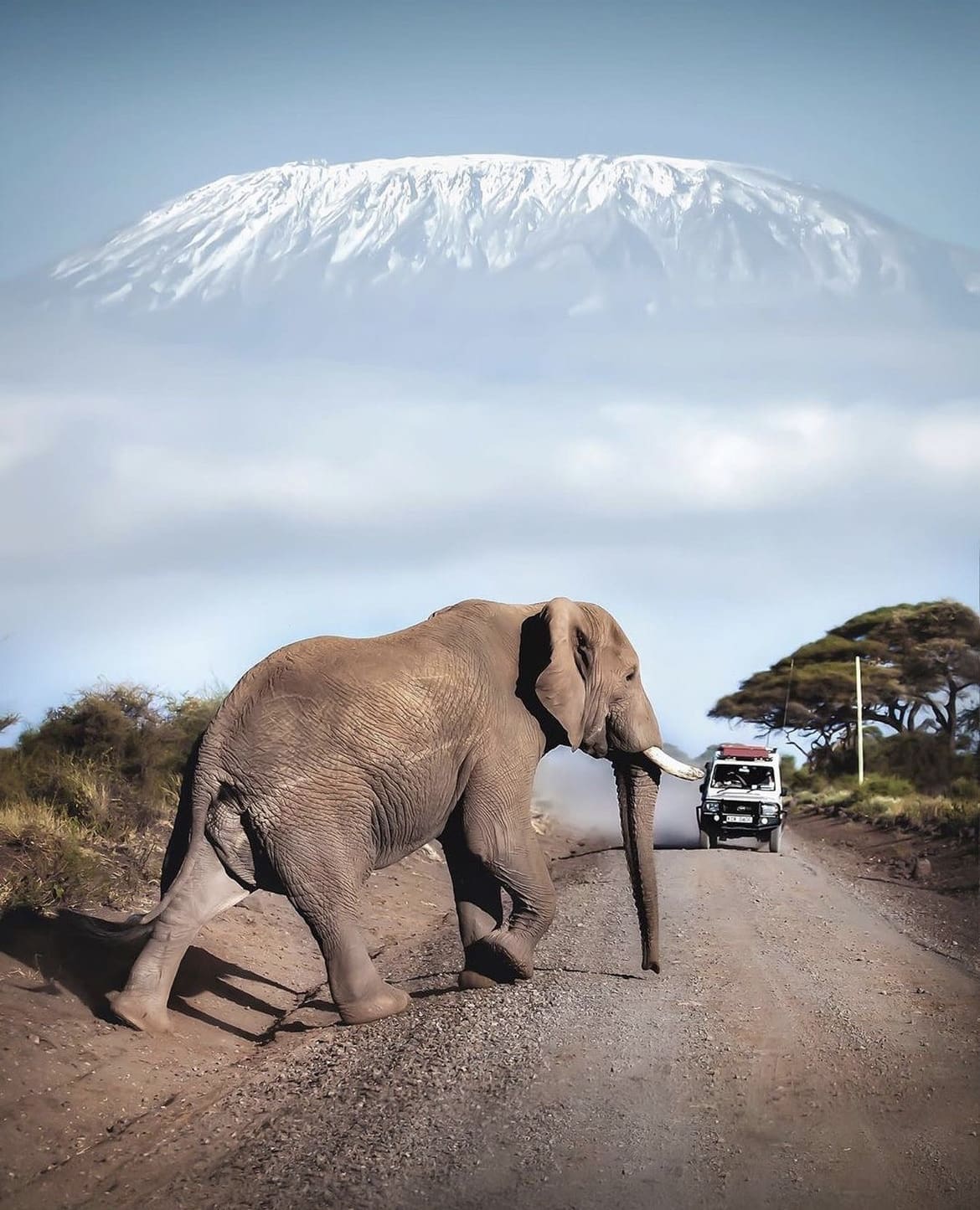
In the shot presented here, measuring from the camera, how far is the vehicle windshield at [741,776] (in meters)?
29.7

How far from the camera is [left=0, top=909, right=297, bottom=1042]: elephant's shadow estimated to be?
1148cm

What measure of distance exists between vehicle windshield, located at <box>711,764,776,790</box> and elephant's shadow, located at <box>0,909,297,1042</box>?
17624 mm

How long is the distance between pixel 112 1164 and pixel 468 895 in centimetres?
445

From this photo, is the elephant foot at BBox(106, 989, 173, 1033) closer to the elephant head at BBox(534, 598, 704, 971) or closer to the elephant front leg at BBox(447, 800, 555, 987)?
the elephant front leg at BBox(447, 800, 555, 987)

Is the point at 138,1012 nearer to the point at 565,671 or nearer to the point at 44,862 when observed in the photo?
the point at 44,862

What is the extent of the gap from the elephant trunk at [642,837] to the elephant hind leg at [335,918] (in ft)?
8.40

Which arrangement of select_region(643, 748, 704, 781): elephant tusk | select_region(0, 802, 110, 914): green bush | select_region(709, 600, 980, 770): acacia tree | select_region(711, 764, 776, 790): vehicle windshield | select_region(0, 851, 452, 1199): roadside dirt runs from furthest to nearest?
select_region(709, 600, 980, 770): acacia tree
select_region(711, 764, 776, 790): vehicle windshield
select_region(0, 802, 110, 914): green bush
select_region(643, 748, 704, 781): elephant tusk
select_region(0, 851, 452, 1199): roadside dirt

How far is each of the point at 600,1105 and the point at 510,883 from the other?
3250mm

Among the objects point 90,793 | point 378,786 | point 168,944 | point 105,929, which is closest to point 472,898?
point 378,786

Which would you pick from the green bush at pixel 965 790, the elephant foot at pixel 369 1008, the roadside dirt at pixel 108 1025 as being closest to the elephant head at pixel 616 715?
the elephant foot at pixel 369 1008

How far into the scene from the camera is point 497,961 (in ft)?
38.3

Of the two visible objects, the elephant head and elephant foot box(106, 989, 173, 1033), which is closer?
elephant foot box(106, 989, 173, 1033)

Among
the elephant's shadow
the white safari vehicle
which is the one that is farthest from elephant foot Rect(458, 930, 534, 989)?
the white safari vehicle

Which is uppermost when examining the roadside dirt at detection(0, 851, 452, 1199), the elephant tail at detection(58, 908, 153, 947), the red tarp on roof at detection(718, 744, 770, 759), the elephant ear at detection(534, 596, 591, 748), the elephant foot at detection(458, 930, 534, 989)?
the elephant ear at detection(534, 596, 591, 748)
